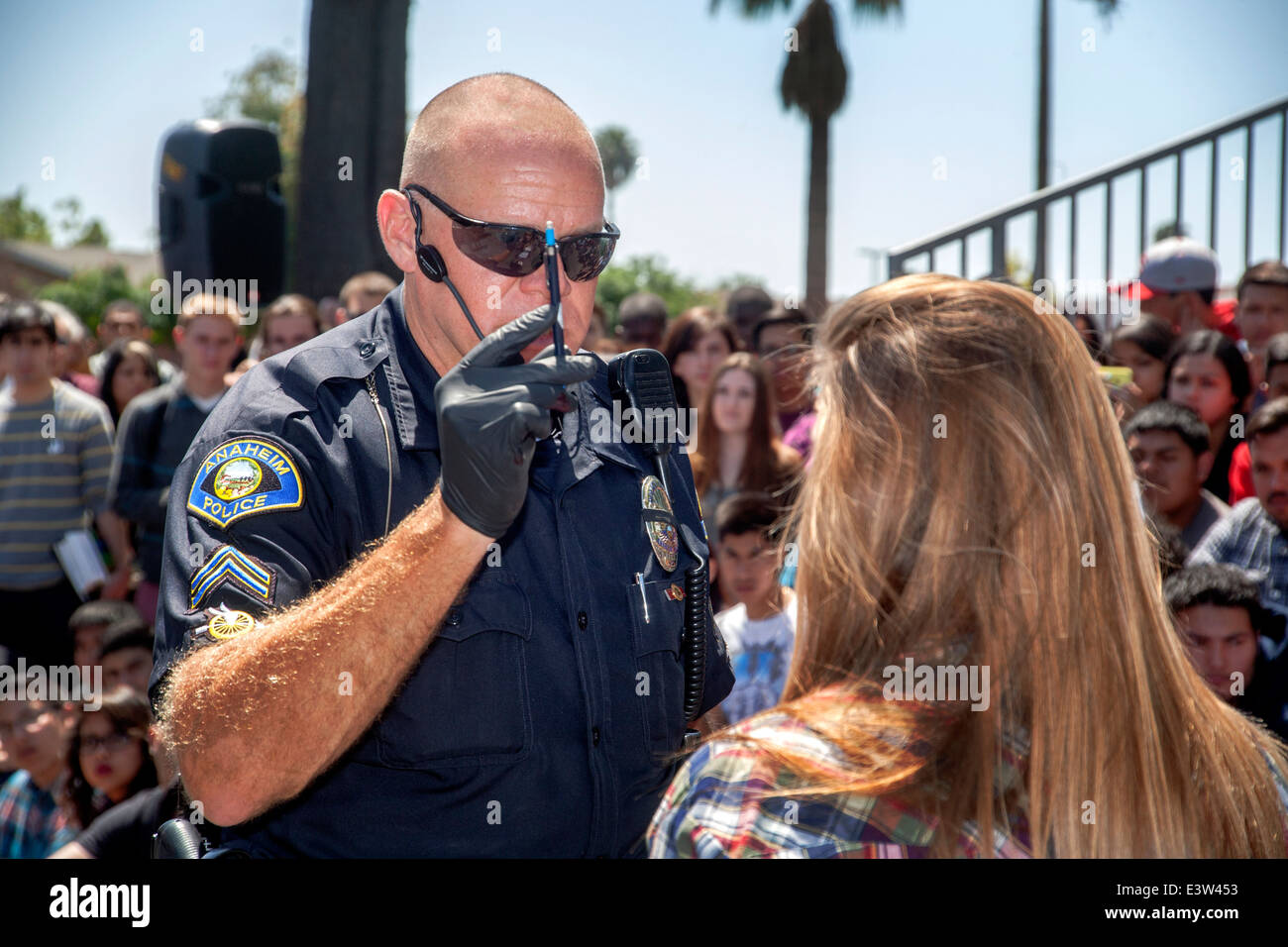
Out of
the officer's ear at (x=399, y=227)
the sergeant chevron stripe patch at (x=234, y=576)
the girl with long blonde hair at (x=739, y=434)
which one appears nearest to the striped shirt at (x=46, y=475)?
the girl with long blonde hair at (x=739, y=434)

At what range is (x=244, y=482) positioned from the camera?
180cm

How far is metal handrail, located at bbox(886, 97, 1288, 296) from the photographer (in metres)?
6.85

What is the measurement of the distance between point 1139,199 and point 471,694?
6.57m

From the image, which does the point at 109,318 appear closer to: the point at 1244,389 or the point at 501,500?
the point at 1244,389

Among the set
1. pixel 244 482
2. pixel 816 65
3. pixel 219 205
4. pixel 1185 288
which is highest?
pixel 816 65

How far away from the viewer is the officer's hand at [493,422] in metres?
1.58

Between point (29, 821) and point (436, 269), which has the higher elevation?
point (436, 269)

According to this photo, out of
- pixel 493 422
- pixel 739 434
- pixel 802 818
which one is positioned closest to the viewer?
pixel 802 818

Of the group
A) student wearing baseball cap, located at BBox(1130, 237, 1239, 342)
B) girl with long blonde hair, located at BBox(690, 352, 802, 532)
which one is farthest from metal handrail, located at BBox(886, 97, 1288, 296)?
girl with long blonde hair, located at BBox(690, 352, 802, 532)

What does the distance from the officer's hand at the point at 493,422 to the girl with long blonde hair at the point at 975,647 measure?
1.30 feet

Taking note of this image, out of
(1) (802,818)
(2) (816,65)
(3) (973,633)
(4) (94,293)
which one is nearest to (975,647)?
(3) (973,633)

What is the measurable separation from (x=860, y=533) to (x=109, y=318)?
836cm

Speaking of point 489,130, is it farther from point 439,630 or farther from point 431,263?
point 439,630
